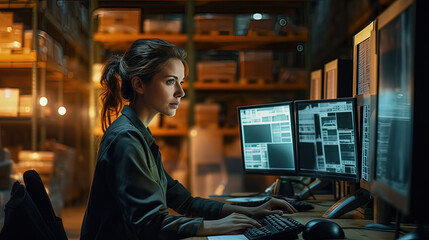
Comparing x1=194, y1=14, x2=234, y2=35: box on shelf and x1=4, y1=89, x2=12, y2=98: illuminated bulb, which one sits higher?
x1=194, y1=14, x2=234, y2=35: box on shelf

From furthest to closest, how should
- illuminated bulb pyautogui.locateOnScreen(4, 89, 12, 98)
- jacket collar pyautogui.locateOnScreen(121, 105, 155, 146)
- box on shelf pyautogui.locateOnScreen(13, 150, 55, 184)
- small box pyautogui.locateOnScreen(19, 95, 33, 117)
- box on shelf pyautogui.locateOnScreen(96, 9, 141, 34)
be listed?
box on shelf pyautogui.locateOnScreen(96, 9, 141, 34), box on shelf pyautogui.locateOnScreen(13, 150, 55, 184), small box pyautogui.locateOnScreen(19, 95, 33, 117), illuminated bulb pyautogui.locateOnScreen(4, 89, 12, 98), jacket collar pyautogui.locateOnScreen(121, 105, 155, 146)

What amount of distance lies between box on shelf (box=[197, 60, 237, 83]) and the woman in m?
2.80

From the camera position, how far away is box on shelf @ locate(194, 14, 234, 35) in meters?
4.55

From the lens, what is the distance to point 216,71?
4.62 meters

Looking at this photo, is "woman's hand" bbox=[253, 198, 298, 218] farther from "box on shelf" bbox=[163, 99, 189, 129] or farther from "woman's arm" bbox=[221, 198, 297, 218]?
"box on shelf" bbox=[163, 99, 189, 129]

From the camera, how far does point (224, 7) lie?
184 inches

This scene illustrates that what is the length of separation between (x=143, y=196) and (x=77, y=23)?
3.19m

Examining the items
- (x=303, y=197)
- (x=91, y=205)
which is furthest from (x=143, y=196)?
(x=303, y=197)

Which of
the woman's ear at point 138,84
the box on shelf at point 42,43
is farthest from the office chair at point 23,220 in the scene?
the box on shelf at point 42,43

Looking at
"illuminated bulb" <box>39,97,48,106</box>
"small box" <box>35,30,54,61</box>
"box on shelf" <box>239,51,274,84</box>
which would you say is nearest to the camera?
"small box" <box>35,30,54,61</box>

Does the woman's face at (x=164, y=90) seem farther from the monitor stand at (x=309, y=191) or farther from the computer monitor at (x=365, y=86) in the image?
the monitor stand at (x=309, y=191)

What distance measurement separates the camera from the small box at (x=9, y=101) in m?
2.87

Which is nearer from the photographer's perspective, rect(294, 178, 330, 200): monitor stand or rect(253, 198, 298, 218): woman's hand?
rect(253, 198, 298, 218): woman's hand

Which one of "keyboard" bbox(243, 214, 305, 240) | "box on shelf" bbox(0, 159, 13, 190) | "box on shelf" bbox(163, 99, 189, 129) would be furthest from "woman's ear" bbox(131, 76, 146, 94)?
"box on shelf" bbox(163, 99, 189, 129)
